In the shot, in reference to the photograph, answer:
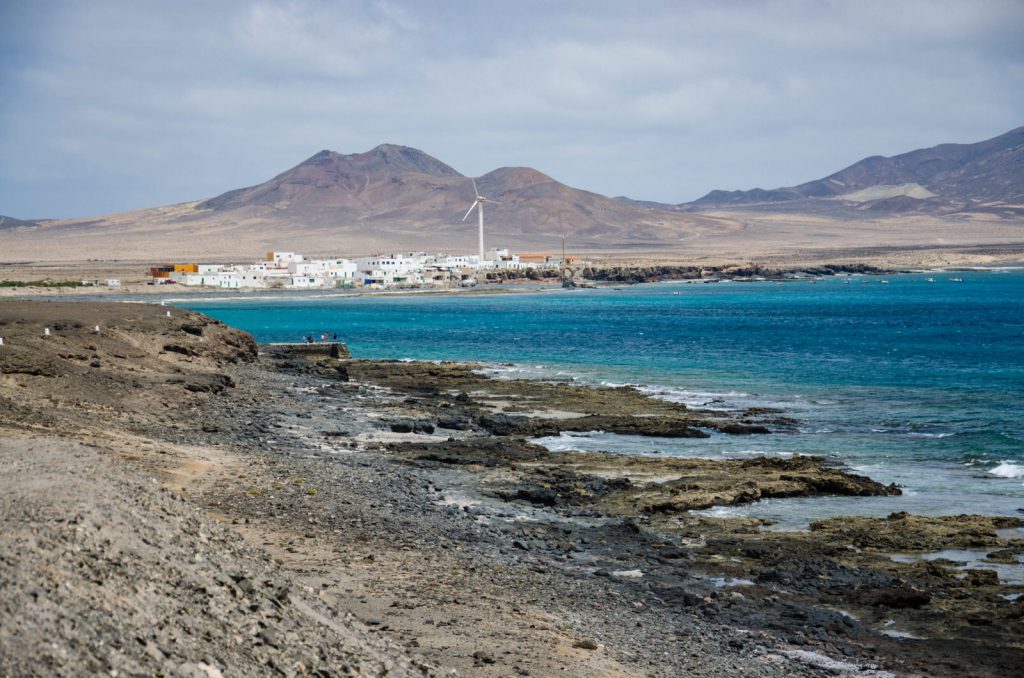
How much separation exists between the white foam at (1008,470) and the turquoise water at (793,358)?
8 cm

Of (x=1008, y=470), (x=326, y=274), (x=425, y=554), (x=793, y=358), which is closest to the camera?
(x=425, y=554)

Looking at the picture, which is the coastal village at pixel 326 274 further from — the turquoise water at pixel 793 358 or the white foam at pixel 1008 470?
the white foam at pixel 1008 470

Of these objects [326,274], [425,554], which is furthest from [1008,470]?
[326,274]

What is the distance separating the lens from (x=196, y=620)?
9.12m

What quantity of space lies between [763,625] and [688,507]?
6917 mm

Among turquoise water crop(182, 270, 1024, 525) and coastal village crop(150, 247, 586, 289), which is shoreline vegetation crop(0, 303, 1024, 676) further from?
coastal village crop(150, 247, 586, 289)

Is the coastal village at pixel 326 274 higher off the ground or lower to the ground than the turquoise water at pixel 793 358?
higher

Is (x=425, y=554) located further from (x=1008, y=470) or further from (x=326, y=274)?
(x=326, y=274)

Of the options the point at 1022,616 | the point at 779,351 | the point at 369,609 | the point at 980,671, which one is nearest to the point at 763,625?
the point at 980,671

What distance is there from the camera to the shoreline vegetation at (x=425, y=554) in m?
9.27

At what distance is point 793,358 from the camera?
5406cm

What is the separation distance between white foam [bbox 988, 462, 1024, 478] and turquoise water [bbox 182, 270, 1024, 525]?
3.3 inches

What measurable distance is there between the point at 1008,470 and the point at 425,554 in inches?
643

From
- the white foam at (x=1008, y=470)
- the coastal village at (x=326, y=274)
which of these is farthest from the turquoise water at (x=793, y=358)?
the coastal village at (x=326, y=274)
